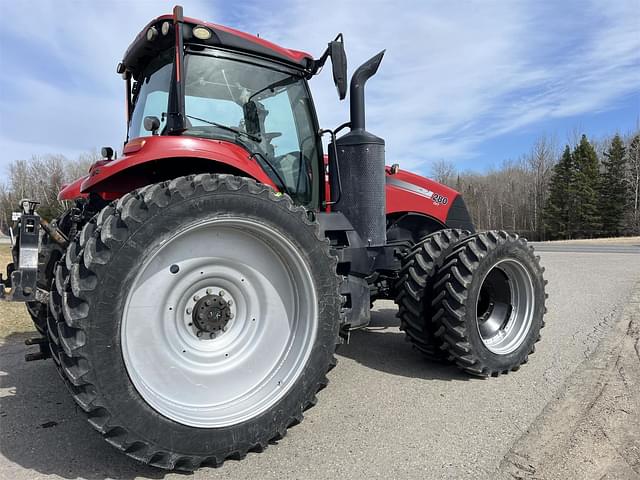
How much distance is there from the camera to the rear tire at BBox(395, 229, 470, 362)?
3922 millimetres

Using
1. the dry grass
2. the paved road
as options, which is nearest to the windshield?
the dry grass

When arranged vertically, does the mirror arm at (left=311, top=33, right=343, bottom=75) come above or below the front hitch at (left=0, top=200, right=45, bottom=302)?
above

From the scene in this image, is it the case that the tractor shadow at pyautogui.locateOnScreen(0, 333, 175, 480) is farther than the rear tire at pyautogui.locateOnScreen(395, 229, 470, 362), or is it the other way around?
the rear tire at pyautogui.locateOnScreen(395, 229, 470, 362)

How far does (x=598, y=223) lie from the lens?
137 feet

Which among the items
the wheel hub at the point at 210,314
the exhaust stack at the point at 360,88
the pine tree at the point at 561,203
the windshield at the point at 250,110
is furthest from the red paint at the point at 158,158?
the pine tree at the point at 561,203

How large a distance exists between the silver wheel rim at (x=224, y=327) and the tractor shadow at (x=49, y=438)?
17.0 inches

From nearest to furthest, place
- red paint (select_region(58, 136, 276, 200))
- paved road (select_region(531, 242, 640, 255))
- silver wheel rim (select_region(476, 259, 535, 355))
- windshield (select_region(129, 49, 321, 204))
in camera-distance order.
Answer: red paint (select_region(58, 136, 276, 200))
windshield (select_region(129, 49, 321, 204))
silver wheel rim (select_region(476, 259, 535, 355))
paved road (select_region(531, 242, 640, 255))

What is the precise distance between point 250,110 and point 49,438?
2.53 metres

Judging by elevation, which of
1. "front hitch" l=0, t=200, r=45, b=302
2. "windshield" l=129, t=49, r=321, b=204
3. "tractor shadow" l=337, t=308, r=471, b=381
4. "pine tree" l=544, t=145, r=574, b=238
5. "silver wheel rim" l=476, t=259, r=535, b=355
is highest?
"pine tree" l=544, t=145, r=574, b=238

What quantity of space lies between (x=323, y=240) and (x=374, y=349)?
2.24 m

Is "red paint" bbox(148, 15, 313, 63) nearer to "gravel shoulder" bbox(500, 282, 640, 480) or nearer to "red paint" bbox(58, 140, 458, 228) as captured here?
"red paint" bbox(58, 140, 458, 228)

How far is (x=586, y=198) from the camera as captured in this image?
41.8 meters

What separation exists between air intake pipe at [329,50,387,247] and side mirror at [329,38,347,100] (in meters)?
0.49

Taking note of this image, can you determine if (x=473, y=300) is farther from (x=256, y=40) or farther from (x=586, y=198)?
(x=586, y=198)
